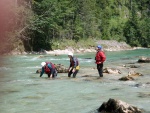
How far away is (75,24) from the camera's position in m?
84.7

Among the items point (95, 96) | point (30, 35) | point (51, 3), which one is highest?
point (51, 3)

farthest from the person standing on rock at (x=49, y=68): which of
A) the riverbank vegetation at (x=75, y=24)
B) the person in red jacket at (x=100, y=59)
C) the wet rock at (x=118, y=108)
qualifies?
the wet rock at (x=118, y=108)

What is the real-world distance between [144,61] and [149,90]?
20.0m

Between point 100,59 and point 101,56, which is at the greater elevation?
point 101,56

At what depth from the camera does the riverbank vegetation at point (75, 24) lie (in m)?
59.9

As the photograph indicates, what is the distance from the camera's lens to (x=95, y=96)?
1115 centimetres

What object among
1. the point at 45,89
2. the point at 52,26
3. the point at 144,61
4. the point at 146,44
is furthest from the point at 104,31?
the point at 45,89

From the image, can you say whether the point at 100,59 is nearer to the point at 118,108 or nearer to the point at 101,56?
the point at 101,56

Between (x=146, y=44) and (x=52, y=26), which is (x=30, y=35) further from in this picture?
(x=146, y=44)

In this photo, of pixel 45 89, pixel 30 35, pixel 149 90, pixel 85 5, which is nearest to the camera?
pixel 149 90

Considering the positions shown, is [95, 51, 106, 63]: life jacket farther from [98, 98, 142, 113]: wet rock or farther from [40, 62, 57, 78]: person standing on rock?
Result: [98, 98, 142, 113]: wet rock

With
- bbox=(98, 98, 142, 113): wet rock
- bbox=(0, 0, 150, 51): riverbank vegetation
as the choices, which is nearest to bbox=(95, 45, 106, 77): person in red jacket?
bbox=(0, 0, 150, 51): riverbank vegetation

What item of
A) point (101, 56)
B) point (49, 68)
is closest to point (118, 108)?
point (49, 68)

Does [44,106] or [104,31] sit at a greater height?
[104,31]
